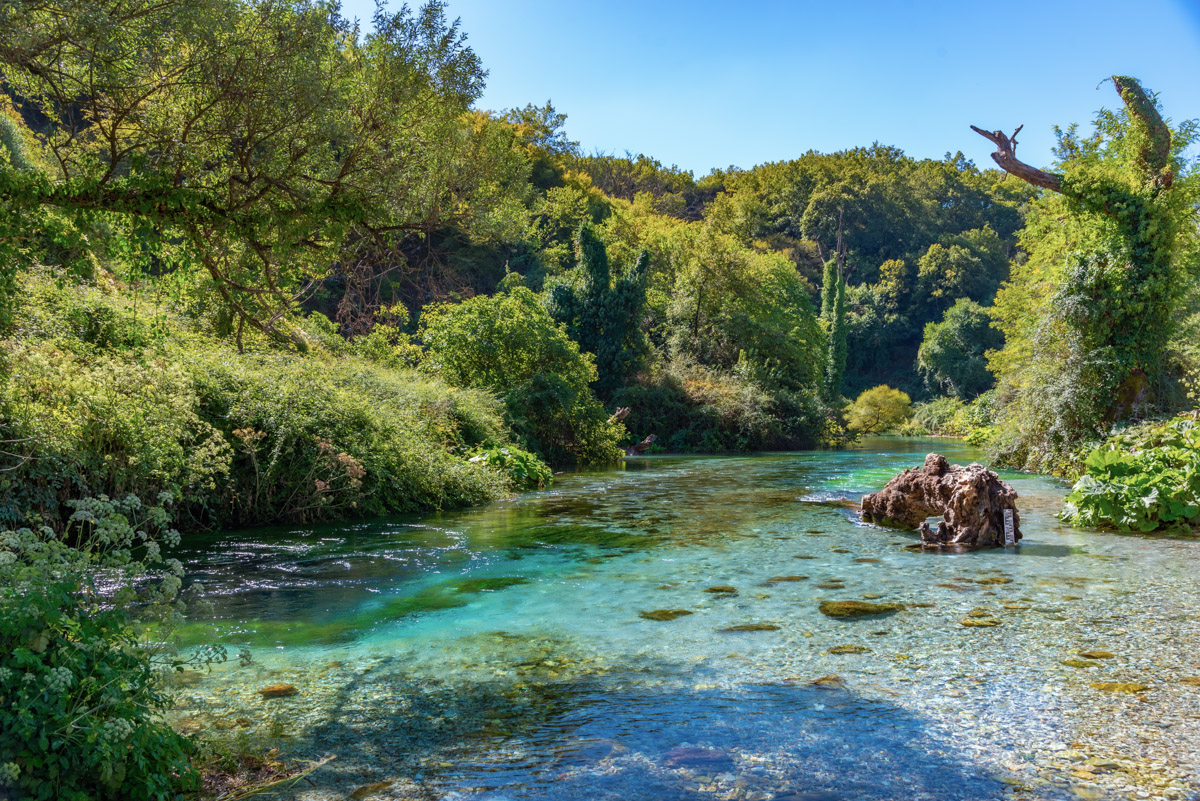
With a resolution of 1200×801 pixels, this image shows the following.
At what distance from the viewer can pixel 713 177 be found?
77.3 m

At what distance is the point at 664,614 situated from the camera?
6.76 m

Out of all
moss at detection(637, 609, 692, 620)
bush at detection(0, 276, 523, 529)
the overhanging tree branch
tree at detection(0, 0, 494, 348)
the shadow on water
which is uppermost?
the overhanging tree branch

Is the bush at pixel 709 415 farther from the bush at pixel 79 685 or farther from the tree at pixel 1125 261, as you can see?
the bush at pixel 79 685

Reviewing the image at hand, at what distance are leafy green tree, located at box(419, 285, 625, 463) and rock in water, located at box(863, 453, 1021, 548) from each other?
13186mm

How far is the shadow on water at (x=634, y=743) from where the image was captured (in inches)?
143

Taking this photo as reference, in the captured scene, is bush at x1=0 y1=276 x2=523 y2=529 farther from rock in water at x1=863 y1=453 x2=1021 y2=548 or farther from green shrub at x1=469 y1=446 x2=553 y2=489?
rock in water at x1=863 y1=453 x2=1021 y2=548

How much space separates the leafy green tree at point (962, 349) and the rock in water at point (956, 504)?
45.4 meters

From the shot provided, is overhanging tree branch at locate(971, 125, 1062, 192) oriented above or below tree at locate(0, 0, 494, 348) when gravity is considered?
above

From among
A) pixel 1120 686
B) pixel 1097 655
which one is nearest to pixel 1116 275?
pixel 1097 655

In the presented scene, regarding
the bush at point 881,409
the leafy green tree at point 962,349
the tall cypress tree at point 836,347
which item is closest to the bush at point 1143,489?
the bush at point 881,409

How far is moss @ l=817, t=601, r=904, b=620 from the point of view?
21.6 feet

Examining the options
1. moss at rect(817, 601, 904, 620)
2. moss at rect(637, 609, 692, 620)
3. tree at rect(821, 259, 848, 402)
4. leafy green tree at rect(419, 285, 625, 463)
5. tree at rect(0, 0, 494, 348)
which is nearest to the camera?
tree at rect(0, 0, 494, 348)

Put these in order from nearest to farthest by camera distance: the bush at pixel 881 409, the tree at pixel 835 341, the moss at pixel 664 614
Answer: the moss at pixel 664 614, the bush at pixel 881 409, the tree at pixel 835 341

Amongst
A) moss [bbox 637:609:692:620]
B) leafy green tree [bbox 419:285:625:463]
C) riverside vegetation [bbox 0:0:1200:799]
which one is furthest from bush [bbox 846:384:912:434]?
moss [bbox 637:609:692:620]
